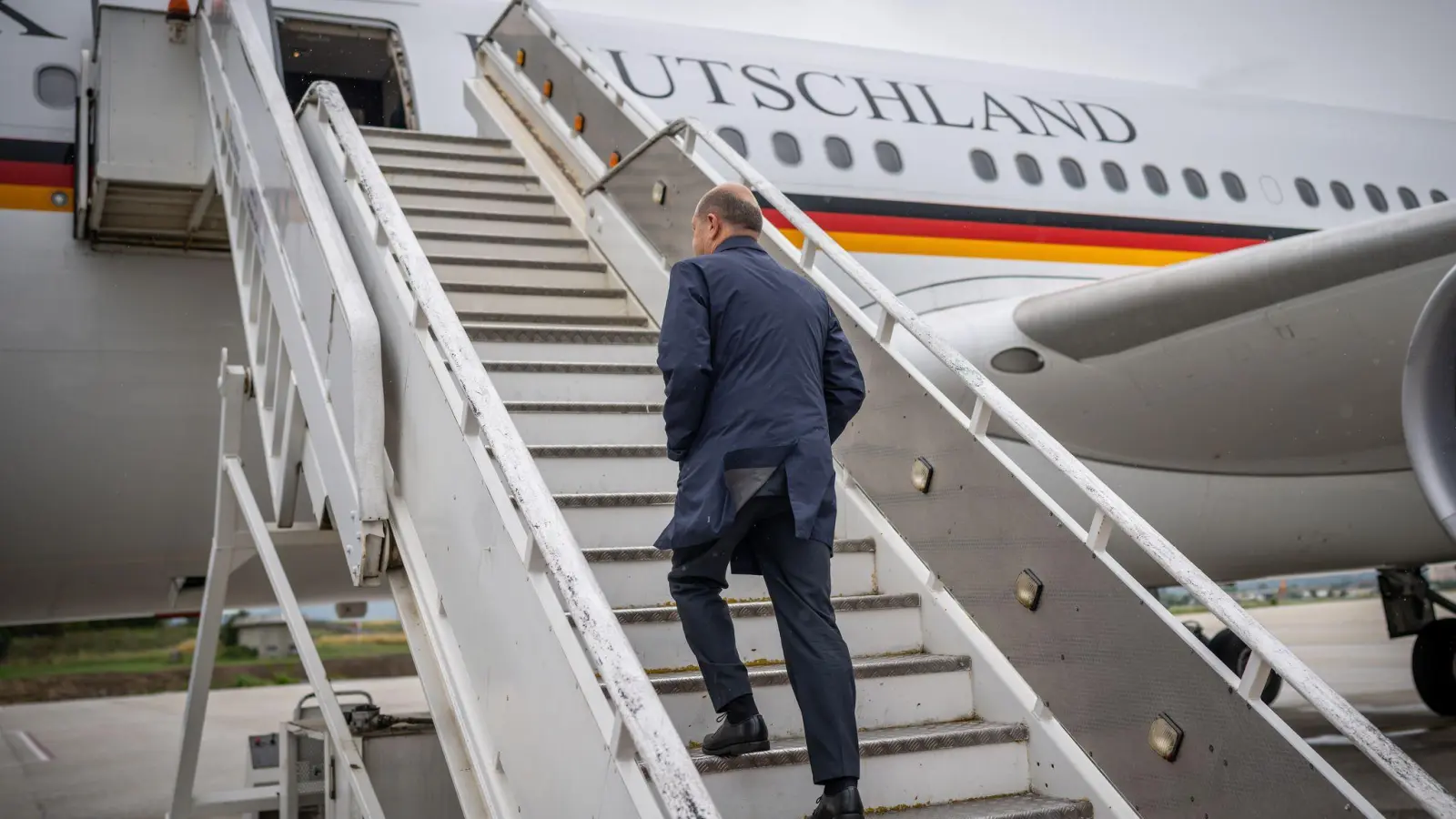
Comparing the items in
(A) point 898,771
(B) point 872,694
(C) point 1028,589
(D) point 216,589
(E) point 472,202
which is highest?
(E) point 472,202

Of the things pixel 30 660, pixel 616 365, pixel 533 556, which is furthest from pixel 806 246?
pixel 30 660

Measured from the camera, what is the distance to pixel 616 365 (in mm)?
4551

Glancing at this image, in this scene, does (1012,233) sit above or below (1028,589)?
above

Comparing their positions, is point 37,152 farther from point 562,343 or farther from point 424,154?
point 562,343

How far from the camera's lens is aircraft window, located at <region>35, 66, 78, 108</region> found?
6027mm

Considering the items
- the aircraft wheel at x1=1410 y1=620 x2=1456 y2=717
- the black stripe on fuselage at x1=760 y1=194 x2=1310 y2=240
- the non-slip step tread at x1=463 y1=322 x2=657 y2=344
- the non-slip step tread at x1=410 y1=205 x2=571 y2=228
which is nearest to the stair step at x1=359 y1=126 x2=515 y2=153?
the non-slip step tread at x1=410 y1=205 x2=571 y2=228

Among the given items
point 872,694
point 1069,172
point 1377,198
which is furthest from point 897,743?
point 1377,198

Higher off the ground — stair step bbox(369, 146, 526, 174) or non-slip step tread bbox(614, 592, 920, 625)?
stair step bbox(369, 146, 526, 174)

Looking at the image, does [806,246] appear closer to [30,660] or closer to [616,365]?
[616,365]

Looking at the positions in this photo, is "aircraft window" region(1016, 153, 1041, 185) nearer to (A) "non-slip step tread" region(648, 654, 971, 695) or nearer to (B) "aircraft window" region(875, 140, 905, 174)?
(B) "aircraft window" region(875, 140, 905, 174)

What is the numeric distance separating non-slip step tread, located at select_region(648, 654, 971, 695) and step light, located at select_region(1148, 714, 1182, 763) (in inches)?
24.7

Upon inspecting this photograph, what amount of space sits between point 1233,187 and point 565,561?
8100mm

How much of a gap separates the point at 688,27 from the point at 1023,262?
2.58 metres

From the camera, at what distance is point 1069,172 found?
28.4 ft
